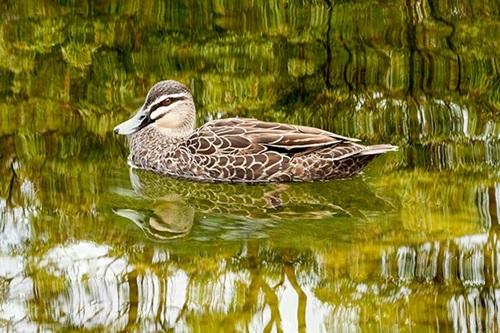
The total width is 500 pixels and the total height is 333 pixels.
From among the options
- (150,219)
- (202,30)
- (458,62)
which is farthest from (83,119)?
(458,62)

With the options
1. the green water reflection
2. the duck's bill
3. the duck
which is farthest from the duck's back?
the duck's bill

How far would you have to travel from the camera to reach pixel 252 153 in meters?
10.0

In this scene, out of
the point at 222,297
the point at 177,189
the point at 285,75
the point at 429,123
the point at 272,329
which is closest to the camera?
the point at 272,329

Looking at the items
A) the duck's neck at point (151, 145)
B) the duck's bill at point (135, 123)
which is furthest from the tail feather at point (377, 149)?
the duck's bill at point (135, 123)

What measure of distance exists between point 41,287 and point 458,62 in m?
7.19

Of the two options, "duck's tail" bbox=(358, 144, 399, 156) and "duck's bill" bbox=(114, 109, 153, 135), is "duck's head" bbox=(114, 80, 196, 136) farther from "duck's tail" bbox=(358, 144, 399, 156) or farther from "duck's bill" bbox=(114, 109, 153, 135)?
"duck's tail" bbox=(358, 144, 399, 156)

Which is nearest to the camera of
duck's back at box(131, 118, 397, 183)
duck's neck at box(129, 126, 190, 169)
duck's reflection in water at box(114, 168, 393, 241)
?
duck's reflection in water at box(114, 168, 393, 241)

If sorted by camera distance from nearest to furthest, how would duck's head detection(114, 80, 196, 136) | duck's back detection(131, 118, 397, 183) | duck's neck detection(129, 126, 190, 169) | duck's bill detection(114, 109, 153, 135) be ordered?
duck's back detection(131, 118, 397, 183)
duck's neck detection(129, 126, 190, 169)
duck's bill detection(114, 109, 153, 135)
duck's head detection(114, 80, 196, 136)

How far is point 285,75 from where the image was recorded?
42.7 ft

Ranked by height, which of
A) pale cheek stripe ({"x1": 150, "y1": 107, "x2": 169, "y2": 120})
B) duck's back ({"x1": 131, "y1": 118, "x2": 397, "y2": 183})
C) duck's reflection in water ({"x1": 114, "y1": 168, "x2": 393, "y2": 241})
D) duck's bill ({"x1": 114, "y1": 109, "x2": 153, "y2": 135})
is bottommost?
duck's reflection in water ({"x1": 114, "y1": 168, "x2": 393, "y2": 241})

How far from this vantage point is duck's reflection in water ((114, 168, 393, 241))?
8906mm

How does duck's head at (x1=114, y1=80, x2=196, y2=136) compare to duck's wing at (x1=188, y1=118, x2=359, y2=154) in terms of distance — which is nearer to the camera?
duck's wing at (x1=188, y1=118, x2=359, y2=154)

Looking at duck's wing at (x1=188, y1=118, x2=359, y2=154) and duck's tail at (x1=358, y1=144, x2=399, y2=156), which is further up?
duck's wing at (x1=188, y1=118, x2=359, y2=154)

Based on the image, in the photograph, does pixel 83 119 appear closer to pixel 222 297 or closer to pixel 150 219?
pixel 150 219
